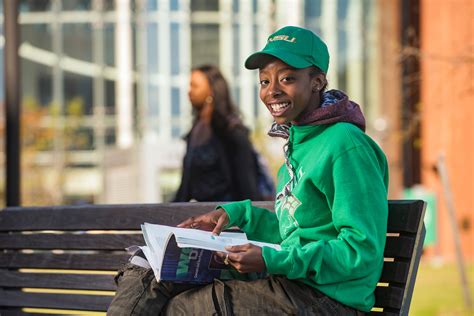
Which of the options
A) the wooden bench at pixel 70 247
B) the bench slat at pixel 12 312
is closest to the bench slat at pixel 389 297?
the wooden bench at pixel 70 247

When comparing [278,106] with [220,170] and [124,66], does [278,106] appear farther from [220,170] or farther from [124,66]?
[124,66]

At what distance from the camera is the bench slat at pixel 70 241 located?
4555mm

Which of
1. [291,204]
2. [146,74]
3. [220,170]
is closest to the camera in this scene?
[291,204]

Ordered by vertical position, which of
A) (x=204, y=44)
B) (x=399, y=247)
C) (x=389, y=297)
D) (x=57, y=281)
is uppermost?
(x=204, y=44)

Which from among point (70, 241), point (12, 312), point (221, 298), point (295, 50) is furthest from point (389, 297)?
point (12, 312)

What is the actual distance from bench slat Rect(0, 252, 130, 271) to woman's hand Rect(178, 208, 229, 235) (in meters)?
0.70

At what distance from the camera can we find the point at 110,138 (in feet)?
96.7

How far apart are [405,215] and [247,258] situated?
751mm

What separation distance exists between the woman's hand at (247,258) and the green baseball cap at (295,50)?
2.14ft

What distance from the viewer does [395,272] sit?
12.1 feet

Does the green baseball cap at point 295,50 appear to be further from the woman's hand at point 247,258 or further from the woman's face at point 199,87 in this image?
the woman's face at point 199,87

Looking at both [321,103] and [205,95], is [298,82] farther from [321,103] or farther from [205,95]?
[205,95]

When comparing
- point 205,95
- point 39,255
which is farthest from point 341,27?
point 39,255

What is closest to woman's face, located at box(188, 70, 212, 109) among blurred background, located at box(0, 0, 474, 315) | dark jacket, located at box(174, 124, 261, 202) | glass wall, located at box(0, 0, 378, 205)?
dark jacket, located at box(174, 124, 261, 202)
